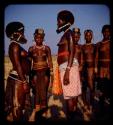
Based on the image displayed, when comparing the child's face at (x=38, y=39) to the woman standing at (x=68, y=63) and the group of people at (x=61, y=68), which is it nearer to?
the group of people at (x=61, y=68)

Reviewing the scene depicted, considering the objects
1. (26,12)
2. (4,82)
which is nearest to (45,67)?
(4,82)

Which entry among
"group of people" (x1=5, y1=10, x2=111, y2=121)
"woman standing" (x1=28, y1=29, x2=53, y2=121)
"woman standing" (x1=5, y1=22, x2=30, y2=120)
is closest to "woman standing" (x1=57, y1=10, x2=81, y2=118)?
"group of people" (x1=5, y1=10, x2=111, y2=121)

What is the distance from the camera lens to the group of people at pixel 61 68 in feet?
8.70

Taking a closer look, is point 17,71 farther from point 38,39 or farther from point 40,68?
point 38,39

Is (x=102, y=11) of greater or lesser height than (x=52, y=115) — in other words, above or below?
above

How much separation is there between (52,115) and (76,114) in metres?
0.26

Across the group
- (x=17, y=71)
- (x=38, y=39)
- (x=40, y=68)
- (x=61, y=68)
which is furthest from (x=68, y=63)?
(x=17, y=71)

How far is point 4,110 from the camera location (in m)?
2.60

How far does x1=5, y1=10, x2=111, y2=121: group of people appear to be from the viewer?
104 inches

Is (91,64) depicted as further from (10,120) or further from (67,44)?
(10,120)

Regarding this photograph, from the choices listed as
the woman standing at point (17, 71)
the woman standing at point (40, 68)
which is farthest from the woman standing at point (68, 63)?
the woman standing at point (17, 71)

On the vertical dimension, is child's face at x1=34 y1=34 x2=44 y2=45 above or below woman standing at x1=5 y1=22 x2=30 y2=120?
above

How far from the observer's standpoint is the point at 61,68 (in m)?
2.67

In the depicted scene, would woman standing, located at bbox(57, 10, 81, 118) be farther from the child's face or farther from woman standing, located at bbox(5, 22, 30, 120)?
woman standing, located at bbox(5, 22, 30, 120)
